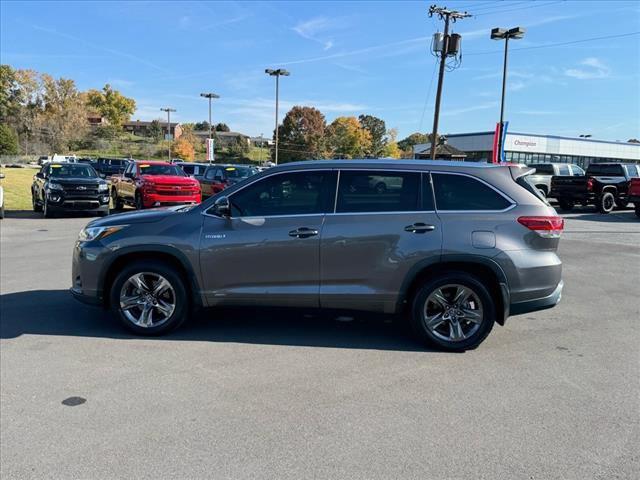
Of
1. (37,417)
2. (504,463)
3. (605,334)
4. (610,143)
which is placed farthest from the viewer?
(610,143)

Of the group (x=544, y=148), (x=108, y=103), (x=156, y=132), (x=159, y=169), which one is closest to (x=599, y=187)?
(x=159, y=169)

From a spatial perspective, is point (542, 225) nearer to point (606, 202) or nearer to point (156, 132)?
point (606, 202)

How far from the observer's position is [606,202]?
2148 cm

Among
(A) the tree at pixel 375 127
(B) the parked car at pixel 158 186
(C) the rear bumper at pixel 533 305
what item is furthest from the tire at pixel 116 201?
(A) the tree at pixel 375 127

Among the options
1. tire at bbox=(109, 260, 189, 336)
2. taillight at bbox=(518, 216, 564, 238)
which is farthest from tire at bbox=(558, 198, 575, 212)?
tire at bbox=(109, 260, 189, 336)

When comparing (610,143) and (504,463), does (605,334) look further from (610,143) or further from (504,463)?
(610,143)

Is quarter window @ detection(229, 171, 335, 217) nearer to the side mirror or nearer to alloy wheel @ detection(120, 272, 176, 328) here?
the side mirror

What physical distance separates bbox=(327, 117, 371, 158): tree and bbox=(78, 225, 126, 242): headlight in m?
105

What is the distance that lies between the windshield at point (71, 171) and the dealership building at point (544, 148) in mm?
50231

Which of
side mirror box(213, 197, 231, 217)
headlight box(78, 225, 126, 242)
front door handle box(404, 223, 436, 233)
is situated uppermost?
side mirror box(213, 197, 231, 217)

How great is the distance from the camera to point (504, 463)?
314 centimetres

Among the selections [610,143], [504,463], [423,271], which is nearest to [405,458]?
[504,463]

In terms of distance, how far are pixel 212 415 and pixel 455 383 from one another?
1.98 meters

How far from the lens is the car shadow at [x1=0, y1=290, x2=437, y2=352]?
5.33m
